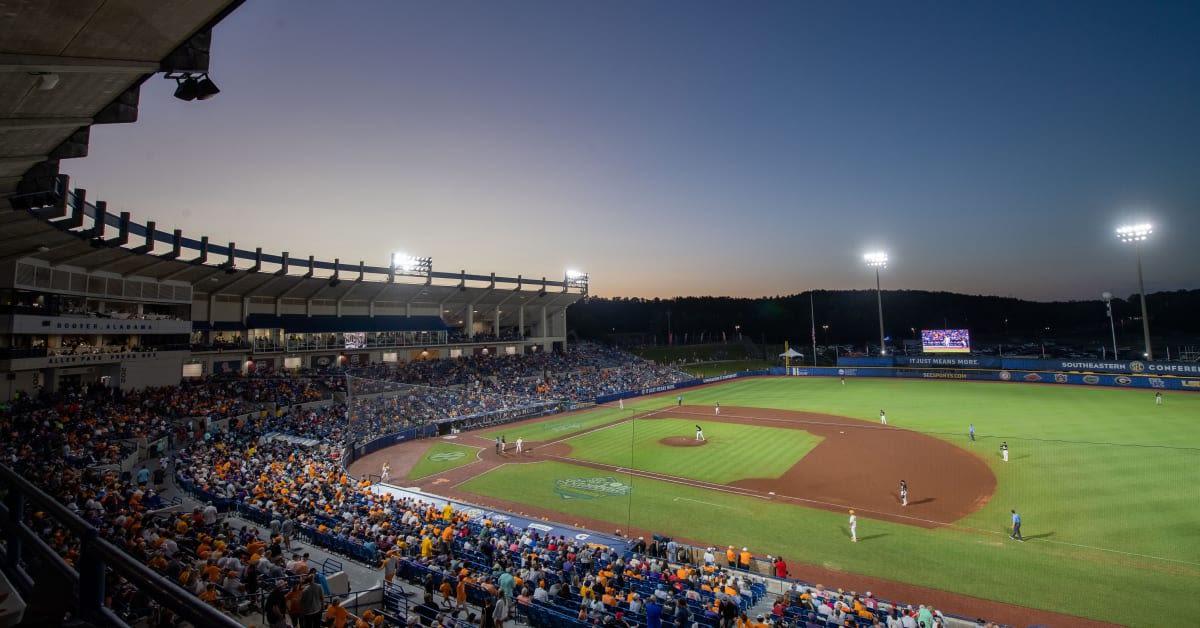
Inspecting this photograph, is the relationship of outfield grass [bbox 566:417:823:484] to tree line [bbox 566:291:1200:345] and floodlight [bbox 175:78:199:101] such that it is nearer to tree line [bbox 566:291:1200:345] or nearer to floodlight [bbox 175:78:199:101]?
floodlight [bbox 175:78:199:101]

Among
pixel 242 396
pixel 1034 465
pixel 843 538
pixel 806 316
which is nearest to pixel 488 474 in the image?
pixel 843 538

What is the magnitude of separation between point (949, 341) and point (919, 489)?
42553 mm

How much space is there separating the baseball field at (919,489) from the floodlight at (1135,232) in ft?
45.4

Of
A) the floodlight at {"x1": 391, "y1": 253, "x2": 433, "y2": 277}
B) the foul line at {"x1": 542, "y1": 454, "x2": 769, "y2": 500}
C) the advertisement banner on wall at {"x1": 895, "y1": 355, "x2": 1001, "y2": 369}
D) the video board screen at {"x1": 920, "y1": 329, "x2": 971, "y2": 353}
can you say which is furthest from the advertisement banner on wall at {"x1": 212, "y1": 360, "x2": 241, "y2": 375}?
the advertisement banner on wall at {"x1": 895, "y1": 355, "x2": 1001, "y2": 369}

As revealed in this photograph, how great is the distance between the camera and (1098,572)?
57.1 feet

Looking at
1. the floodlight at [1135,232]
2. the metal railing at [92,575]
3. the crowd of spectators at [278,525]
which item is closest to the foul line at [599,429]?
the crowd of spectators at [278,525]

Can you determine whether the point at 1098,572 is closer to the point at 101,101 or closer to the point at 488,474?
the point at 488,474

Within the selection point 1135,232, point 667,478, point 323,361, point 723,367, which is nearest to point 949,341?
point 1135,232

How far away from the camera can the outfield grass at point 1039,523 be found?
54.9 ft

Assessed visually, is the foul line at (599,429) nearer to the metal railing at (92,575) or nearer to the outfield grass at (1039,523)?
the outfield grass at (1039,523)

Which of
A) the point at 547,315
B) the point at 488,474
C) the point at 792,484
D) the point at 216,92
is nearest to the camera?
the point at 216,92

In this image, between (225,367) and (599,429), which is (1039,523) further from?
(225,367)

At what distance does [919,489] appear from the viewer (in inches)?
1031

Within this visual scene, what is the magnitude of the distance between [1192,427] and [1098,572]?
27.7 m
